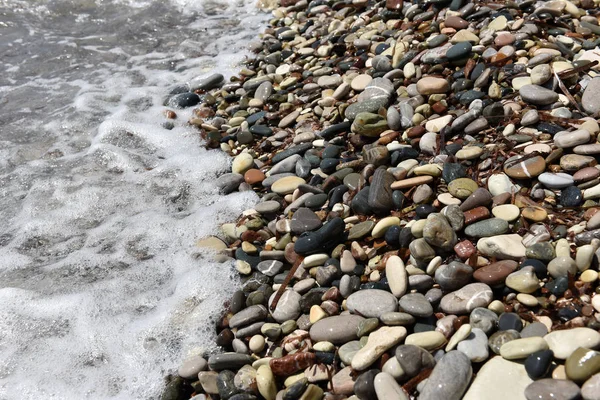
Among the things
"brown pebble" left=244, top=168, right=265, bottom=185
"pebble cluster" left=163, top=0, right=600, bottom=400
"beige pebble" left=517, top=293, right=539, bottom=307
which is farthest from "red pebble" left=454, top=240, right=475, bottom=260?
"brown pebble" left=244, top=168, right=265, bottom=185

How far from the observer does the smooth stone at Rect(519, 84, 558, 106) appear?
3.36 metres

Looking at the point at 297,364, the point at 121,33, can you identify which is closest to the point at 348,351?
the point at 297,364

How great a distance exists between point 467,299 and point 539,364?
0.47 metres

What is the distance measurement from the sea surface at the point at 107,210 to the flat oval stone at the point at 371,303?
83cm

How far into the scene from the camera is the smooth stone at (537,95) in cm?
336

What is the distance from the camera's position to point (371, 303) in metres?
2.57

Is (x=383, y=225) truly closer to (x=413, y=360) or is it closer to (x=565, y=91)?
(x=413, y=360)

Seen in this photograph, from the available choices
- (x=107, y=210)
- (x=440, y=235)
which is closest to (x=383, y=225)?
(x=440, y=235)

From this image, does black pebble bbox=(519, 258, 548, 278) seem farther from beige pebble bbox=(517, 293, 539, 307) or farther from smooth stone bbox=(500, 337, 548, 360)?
smooth stone bbox=(500, 337, 548, 360)

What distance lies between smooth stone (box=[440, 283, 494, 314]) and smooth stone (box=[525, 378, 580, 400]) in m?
0.46

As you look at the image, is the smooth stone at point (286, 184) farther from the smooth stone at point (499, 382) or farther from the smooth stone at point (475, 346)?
the smooth stone at point (499, 382)

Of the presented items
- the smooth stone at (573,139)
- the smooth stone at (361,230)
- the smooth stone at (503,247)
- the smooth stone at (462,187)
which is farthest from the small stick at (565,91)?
the smooth stone at (361,230)

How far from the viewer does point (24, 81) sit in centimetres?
602

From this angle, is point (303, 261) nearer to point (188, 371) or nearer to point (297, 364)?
point (297, 364)
